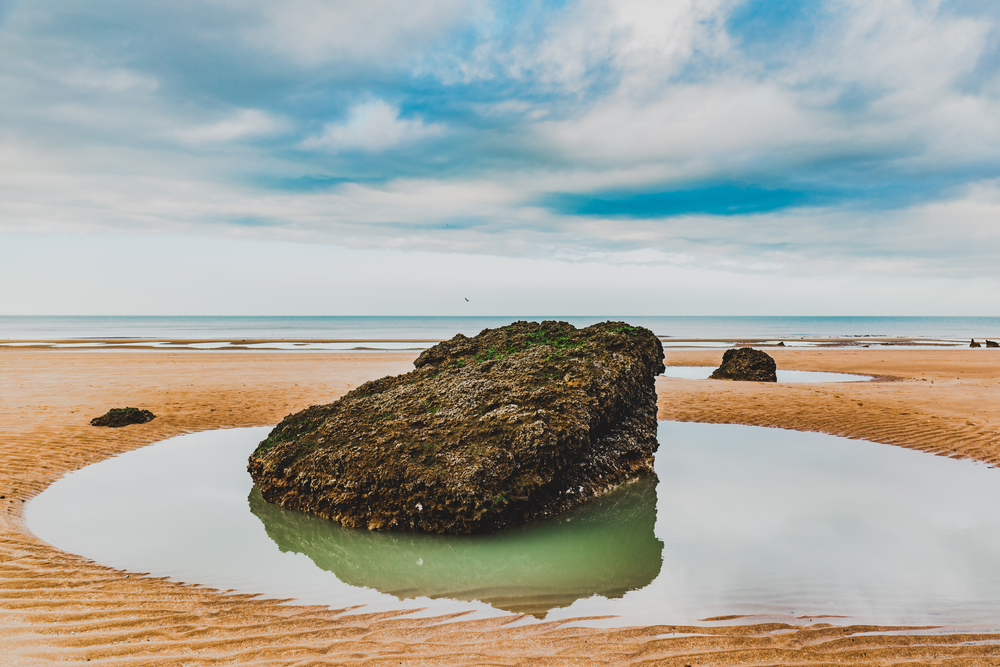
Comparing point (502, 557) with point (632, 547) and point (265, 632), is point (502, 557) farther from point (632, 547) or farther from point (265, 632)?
point (265, 632)

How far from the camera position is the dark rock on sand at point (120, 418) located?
517 inches

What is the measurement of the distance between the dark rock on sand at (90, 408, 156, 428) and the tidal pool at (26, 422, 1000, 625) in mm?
3683

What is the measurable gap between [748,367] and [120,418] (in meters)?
22.7

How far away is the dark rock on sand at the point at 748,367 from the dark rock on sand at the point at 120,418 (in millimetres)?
21903

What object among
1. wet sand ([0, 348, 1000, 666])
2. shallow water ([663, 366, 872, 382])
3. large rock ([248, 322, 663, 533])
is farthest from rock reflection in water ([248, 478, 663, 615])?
shallow water ([663, 366, 872, 382])

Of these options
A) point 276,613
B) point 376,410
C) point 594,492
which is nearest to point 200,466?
point 376,410

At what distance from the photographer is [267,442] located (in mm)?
9227

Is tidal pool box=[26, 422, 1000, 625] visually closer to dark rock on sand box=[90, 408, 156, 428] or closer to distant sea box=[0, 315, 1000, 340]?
dark rock on sand box=[90, 408, 156, 428]

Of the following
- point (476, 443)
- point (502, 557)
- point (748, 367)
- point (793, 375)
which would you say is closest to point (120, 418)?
point (476, 443)

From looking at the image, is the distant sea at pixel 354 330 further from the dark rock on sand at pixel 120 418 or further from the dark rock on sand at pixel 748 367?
the dark rock on sand at pixel 120 418

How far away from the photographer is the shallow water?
25984 millimetres

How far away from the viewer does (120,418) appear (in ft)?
43.7

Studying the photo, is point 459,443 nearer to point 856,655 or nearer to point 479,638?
point 479,638

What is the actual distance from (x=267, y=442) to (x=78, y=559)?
3301 millimetres
